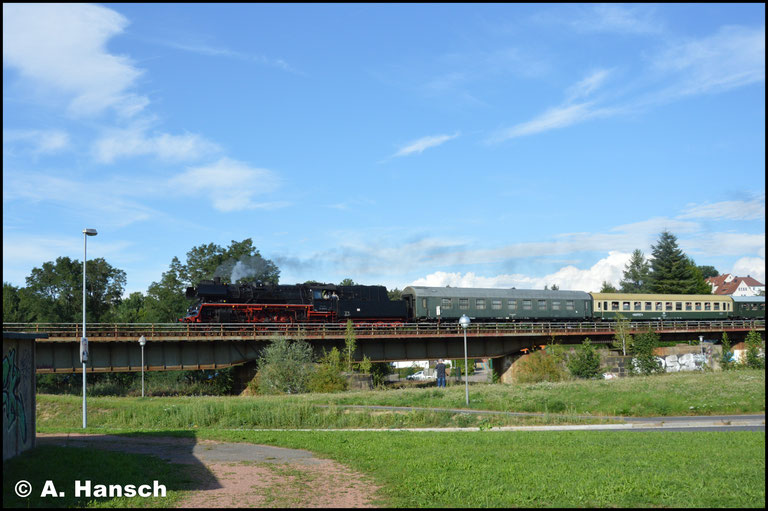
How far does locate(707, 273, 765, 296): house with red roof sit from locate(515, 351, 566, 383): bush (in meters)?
98.0

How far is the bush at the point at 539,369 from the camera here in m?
47.2

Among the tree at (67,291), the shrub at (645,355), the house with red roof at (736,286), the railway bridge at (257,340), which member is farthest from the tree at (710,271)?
the tree at (67,291)

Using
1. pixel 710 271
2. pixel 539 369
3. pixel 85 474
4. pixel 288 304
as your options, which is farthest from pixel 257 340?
pixel 710 271

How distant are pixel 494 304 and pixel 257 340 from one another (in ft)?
68.9

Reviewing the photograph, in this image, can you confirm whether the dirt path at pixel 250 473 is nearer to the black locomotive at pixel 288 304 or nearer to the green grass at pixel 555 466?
the green grass at pixel 555 466

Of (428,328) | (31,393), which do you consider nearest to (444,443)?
(31,393)

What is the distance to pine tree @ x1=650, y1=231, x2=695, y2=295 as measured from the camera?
91.1 metres

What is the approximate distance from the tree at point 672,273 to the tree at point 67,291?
7619 cm

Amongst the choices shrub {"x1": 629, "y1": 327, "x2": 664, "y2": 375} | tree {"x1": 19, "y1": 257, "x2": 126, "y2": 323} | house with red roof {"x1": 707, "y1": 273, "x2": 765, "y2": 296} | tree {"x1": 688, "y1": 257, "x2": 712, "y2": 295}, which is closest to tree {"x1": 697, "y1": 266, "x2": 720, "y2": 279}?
house with red roof {"x1": 707, "y1": 273, "x2": 765, "y2": 296}

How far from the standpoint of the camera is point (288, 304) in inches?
1769

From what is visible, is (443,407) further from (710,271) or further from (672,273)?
(710,271)

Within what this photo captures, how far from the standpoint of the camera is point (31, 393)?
15.2 m

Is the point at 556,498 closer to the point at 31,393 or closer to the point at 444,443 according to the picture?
the point at 444,443

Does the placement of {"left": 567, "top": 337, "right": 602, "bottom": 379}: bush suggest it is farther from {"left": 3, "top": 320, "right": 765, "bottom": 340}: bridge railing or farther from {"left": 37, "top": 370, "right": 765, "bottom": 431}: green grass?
{"left": 37, "top": 370, "right": 765, "bottom": 431}: green grass
